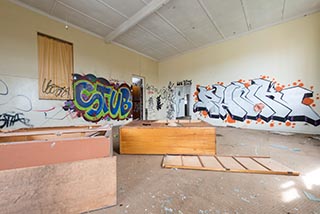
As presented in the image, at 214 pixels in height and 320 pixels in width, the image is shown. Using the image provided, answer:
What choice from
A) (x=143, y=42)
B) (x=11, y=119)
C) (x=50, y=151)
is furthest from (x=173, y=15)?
(x=11, y=119)

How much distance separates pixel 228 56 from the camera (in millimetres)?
4520

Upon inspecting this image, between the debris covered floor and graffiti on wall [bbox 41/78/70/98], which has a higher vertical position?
graffiti on wall [bbox 41/78/70/98]

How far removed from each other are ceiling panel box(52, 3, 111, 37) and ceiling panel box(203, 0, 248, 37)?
2.82 m

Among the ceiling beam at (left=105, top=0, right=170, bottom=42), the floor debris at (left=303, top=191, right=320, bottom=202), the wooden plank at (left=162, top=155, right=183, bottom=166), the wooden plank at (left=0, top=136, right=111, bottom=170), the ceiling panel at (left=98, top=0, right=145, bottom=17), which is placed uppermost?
the ceiling panel at (left=98, top=0, right=145, bottom=17)

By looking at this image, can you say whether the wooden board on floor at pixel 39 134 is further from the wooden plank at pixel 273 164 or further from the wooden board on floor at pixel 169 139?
the wooden plank at pixel 273 164

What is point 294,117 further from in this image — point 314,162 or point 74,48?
point 74,48

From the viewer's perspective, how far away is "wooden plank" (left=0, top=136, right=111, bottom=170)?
82cm

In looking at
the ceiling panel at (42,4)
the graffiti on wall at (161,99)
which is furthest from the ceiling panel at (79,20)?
the graffiti on wall at (161,99)

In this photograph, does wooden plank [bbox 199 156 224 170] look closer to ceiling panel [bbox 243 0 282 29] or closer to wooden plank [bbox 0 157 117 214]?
wooden plank [bbox 0 157 117 214]

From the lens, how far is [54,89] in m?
3.31

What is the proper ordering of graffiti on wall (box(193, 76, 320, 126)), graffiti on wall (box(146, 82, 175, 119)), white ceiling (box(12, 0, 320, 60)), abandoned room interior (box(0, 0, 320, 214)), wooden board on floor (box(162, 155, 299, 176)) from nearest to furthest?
abandoned room interior (box(0, 0, 320, 214)) → wooden board on floor (box(162, 155, 299, 176)) → white ceiling (box(12, 0, 320, 60)) → graffiti on wall (box(193, 76, 320, 126)) → graffiti on wall (box(146, 82, 175, 119))

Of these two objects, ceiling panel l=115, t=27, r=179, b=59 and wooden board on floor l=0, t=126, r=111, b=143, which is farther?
ceiling panel l=115, t=27, r=179, b=59

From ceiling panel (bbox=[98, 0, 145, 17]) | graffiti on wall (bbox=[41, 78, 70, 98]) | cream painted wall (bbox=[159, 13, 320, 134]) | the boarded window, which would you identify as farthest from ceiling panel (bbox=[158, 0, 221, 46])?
graffiti on wall (bbox=[41, 78, 70, 98])

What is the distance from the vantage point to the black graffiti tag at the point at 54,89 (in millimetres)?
3172
